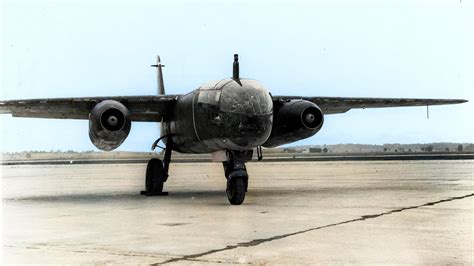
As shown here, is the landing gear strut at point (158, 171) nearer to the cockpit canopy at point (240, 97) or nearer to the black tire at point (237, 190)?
the cockpit canopy at point (240, 97)

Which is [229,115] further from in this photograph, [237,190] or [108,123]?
[108,123]

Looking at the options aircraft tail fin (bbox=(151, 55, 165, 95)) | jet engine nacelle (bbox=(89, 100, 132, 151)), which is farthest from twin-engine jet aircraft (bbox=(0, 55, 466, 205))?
aircraft tail fin (bbox=(151, 55, 165, 95))

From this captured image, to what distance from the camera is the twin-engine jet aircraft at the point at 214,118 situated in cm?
1420

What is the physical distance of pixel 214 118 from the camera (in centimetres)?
1490

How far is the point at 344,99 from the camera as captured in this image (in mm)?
19750

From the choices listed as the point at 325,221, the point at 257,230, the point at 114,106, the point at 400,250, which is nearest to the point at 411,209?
the point at 325,221

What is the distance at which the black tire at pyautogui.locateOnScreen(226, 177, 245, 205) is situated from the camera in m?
14.5

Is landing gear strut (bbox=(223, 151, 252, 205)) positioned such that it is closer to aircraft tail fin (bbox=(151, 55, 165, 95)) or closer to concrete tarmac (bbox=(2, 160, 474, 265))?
concrete tarmac (bbox=(2, 160, 474, 265))

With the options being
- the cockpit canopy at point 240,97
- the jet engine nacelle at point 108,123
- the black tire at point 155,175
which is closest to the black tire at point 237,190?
the cockpit canopy at point 240,97

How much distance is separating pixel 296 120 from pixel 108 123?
16.7 feet

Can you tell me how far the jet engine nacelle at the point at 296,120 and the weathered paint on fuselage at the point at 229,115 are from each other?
7.15 ft

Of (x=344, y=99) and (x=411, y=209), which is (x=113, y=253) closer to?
(x=411, y=209)

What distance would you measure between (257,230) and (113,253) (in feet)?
9.39

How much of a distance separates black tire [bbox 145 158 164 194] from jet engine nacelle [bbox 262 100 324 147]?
366cm
